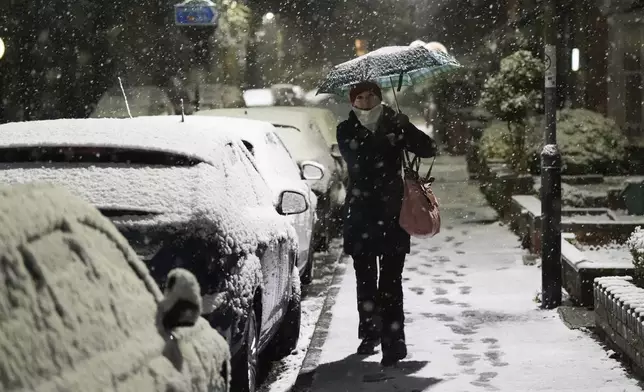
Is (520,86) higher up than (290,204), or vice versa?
(520,86)

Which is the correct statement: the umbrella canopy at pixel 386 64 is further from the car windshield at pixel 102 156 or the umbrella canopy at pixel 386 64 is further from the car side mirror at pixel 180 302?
the car side mirror at pixel 180 302

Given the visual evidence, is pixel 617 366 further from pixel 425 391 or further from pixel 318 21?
pixel 318 21

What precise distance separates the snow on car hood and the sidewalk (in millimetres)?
1666

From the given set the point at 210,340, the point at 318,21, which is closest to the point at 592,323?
the point at 210,340

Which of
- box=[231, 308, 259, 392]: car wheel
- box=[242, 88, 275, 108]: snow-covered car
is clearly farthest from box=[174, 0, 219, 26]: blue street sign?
box=[242, 88, 275, 108]: snow-covered car

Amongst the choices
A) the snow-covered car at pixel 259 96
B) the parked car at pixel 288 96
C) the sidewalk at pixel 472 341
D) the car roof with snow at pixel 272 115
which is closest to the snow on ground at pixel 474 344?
the sidewalk at pixel 472 341

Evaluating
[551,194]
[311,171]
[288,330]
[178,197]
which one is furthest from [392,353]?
[311,171]

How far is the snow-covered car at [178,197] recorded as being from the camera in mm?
5328

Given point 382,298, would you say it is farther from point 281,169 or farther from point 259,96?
point 259,96

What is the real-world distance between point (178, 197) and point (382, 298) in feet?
8.17

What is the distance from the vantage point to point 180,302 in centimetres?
344

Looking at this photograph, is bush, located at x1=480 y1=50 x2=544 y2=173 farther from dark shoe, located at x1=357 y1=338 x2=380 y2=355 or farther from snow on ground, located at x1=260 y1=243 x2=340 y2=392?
dark shoe, located at x1=357 y1=338 x2=380 y2=355

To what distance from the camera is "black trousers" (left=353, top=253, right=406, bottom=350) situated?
752 cm

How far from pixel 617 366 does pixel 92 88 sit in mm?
29090
